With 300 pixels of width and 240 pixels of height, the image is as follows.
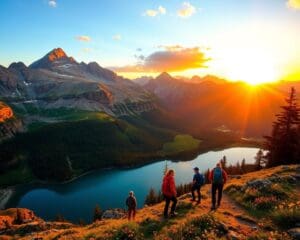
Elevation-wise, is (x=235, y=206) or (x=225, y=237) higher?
(x=225, y=237)

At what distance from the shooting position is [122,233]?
18.5 meters

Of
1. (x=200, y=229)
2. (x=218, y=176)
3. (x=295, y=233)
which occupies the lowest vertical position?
(x=200, y=229)

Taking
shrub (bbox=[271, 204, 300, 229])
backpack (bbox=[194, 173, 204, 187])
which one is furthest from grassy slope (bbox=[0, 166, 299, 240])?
backpack (bbox=[194, 173, 204, 187])

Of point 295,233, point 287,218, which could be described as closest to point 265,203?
point 287,218

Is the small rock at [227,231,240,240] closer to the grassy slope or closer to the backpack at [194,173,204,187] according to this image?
the grassy slope

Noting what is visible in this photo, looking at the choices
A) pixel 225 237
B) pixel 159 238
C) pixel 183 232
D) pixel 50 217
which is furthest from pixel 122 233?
pixel 50 217

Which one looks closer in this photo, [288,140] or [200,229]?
[200,229]

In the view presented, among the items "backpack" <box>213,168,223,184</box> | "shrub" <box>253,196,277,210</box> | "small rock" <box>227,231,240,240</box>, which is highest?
"backpack" <box>213,168,223,184</box>

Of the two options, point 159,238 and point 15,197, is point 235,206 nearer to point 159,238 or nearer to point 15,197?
point 159,238

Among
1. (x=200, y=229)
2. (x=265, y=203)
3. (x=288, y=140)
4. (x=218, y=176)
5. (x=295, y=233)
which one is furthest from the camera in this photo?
(x=288, y=140)

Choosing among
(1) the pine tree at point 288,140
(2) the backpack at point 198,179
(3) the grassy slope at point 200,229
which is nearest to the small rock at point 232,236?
(3) the grassy slope at point 200,229

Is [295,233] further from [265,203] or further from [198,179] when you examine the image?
[198,179]

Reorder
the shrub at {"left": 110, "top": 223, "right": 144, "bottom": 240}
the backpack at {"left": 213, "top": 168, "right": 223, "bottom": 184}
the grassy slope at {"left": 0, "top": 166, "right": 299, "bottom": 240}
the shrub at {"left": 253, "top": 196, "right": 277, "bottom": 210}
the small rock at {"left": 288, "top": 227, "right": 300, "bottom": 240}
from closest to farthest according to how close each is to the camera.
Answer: the small rock at {"left": 288, "top": 227, "right": 300, "bottom": 240} < the grassy slope at {"left": 0, "top": 166, "right": 299, "bottom": 240} < the shrub at {"left": 110, "top": 223, "right": 144, "bottom": 240} < the shrub at {"left": 253, "top": 196, "right": 277, "bottom": 210} < the backpack at {"left": 213, "top": 168, "right": 223, "bottom": 184}

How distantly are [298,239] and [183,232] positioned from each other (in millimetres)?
6512
